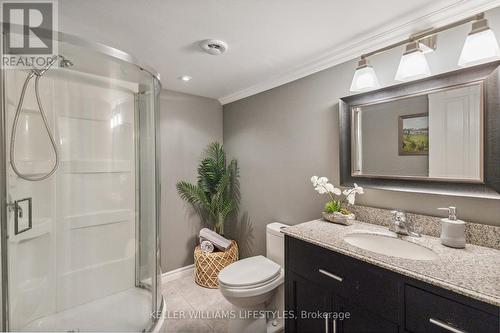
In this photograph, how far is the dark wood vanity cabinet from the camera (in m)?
0.84

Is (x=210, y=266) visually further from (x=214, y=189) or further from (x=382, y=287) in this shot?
(x=382, y=287)

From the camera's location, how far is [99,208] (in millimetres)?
1891

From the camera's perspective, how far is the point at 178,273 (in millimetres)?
2660

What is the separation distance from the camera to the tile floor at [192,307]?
73.9 inches

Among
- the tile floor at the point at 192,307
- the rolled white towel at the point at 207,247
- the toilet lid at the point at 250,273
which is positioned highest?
the toilet lid at the point at 250,273

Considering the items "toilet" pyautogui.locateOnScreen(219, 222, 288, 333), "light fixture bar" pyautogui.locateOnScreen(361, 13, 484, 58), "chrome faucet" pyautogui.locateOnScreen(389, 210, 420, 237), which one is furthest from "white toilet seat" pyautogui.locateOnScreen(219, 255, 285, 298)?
"light fixture bar" pyautogui.locateOnScreen(361, 13, 484, 58)

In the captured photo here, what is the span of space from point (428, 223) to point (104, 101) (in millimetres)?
2334

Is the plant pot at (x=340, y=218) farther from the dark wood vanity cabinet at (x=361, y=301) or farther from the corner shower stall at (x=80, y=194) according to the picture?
the corner shower stall at (x=80, y=194)

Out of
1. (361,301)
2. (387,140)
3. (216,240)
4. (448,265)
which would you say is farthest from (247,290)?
(387,140)

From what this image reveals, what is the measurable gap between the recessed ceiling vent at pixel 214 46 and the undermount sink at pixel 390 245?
150cm

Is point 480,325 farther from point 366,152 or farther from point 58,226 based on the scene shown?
point 58,226

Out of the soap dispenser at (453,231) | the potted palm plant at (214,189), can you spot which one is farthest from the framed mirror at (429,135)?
the potted palm plant at (214,189)

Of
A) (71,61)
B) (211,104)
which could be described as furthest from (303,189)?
(71,61)

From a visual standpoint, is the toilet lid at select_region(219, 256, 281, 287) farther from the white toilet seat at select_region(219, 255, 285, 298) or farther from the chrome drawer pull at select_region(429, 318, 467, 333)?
the chrome drawer pull at select_region(429, 318, 467, 333)
